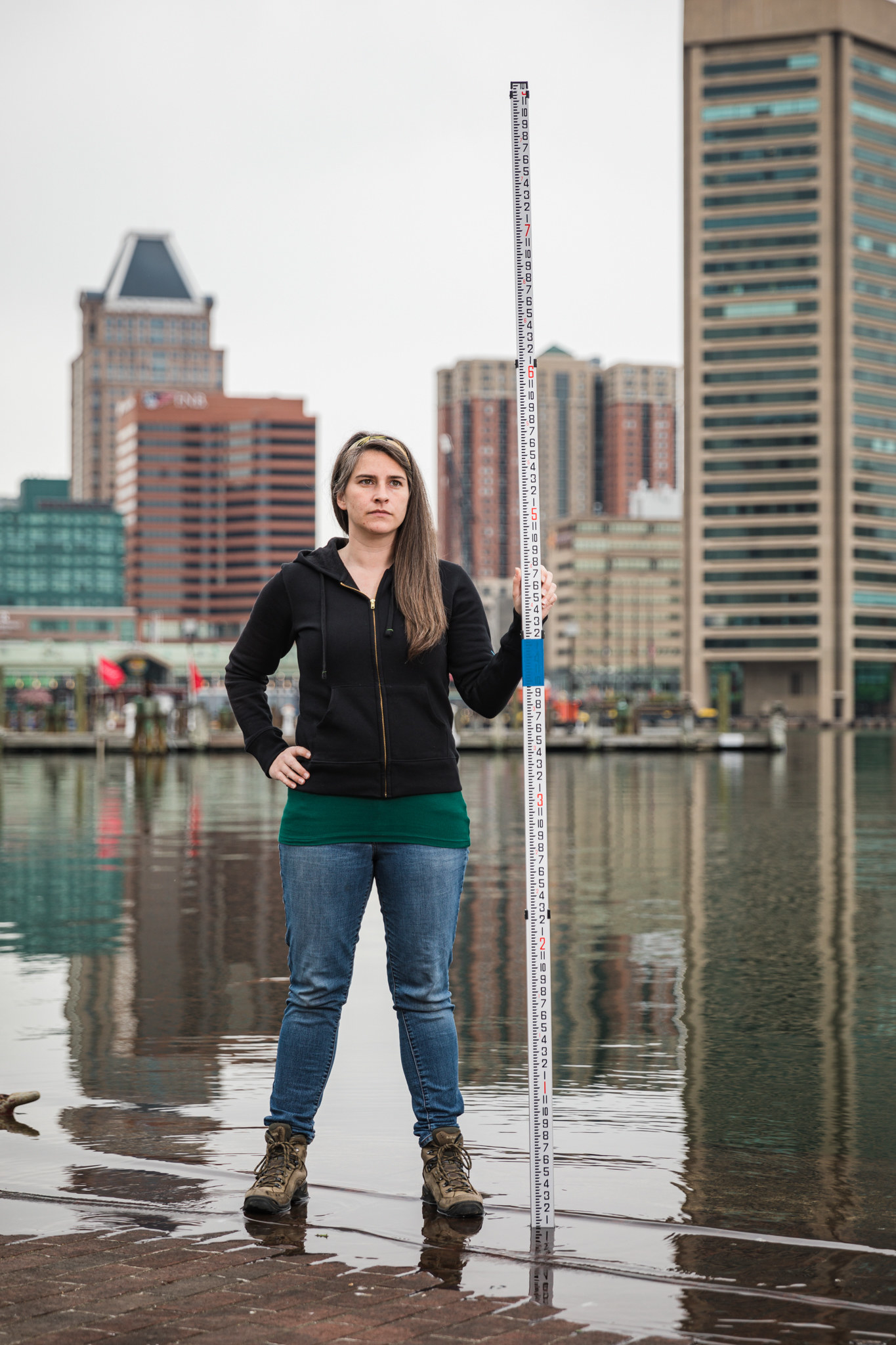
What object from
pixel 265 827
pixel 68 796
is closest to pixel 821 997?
pixel 265 827

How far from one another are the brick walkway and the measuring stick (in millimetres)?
555

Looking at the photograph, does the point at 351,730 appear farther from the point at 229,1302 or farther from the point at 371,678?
the point at 229,1302

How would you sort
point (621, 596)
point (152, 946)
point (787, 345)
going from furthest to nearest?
point (621, 596) < point (787, 345) < point (152, 946)

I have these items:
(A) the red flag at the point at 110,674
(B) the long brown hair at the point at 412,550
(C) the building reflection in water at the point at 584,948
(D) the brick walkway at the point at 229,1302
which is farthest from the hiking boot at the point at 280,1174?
(A) the red flag at the point at 110,674

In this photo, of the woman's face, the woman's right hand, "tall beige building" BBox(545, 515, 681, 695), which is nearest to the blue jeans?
the woman's right hand

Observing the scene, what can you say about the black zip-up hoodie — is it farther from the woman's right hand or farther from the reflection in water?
the reflection in water

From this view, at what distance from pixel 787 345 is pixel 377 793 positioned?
14306 centimetres

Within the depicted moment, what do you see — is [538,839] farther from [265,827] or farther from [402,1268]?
[265,827]

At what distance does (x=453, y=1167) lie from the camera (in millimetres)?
4277

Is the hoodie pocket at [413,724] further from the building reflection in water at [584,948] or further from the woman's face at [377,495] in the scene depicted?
the building reflection in water at [584,948]

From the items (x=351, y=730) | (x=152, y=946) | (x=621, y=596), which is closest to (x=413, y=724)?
(x=351, y=730)

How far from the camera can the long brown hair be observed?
A: 4402 mm

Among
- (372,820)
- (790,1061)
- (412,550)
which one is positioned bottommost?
(790,1061)

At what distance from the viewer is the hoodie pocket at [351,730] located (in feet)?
14.3
